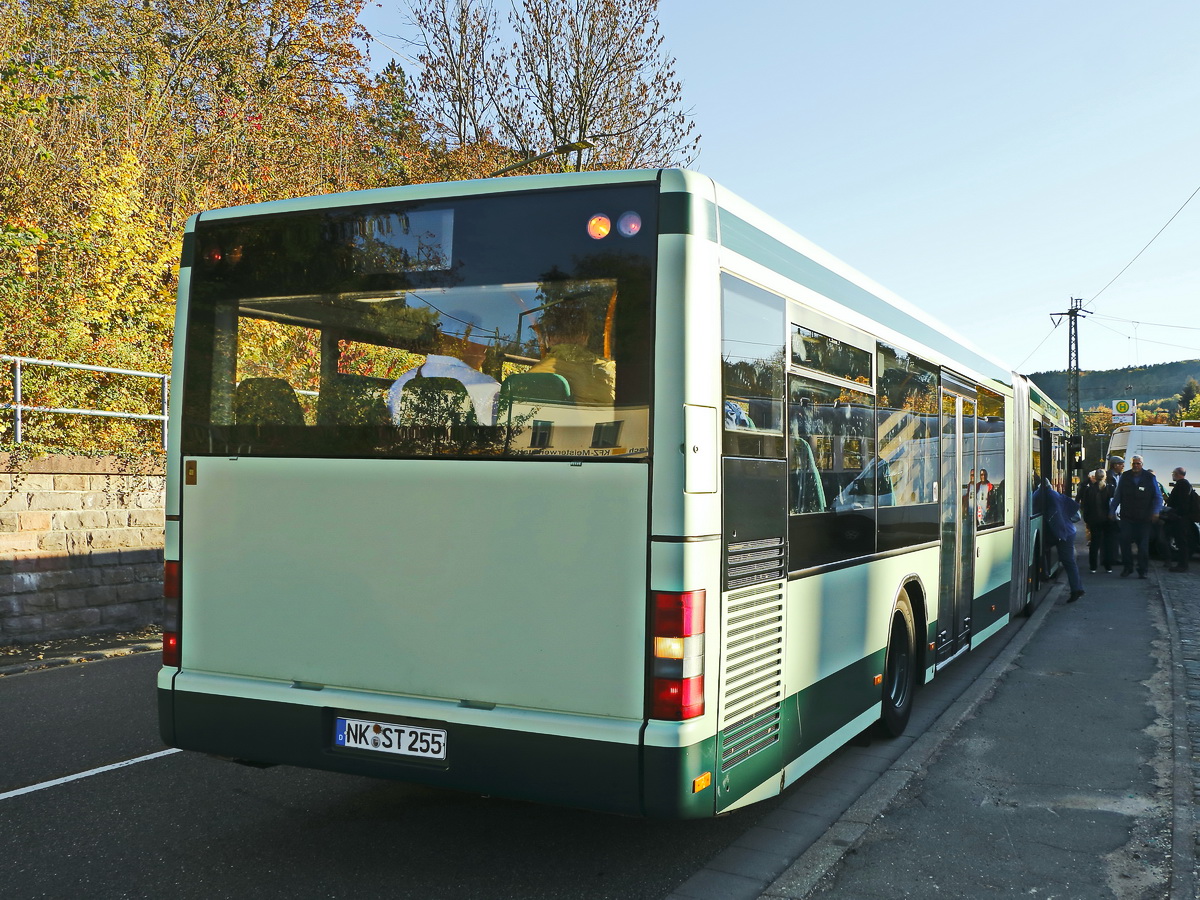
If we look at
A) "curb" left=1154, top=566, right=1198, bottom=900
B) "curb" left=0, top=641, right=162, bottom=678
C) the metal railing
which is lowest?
"curb" left=0, top=641, right=162, bottom=678

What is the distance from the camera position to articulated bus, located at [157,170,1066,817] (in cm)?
409

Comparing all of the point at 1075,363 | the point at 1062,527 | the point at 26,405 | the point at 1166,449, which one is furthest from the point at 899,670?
the point at 1075,363

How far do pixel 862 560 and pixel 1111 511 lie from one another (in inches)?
561

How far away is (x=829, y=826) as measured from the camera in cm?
530

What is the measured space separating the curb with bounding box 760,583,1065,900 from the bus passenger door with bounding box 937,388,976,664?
37 cm

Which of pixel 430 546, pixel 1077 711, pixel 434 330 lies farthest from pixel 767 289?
pixel 1077 711

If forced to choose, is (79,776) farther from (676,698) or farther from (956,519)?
(956,519)

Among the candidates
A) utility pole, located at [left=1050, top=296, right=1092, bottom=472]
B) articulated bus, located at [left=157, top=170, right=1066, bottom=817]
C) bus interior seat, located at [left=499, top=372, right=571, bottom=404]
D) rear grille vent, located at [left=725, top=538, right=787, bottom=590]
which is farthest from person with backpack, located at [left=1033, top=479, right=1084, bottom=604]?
utility pole, located at [left=1050, top=296, right=1092, bottom=472]

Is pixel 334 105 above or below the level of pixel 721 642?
above

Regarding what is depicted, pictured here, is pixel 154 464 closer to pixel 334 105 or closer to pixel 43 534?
pixel 43 534

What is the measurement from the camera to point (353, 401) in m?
4.63

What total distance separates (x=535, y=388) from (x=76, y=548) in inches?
375

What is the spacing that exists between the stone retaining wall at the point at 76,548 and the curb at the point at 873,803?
9013mm

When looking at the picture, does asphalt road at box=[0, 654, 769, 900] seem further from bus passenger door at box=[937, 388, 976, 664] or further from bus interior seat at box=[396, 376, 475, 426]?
bus passenger door at box=[937, 388, 976, 664]
